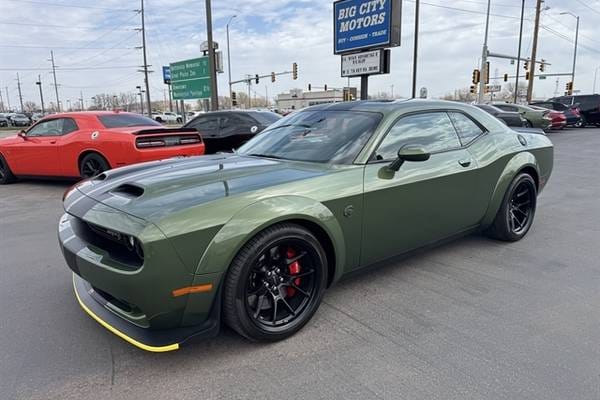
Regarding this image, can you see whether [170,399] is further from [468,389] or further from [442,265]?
[442,265]

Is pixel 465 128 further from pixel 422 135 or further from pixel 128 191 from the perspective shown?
pixel 128 191

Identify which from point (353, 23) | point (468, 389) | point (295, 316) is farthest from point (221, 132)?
point (468, 389)

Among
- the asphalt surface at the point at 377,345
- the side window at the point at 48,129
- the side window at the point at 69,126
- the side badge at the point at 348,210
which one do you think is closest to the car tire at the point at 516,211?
the asphalt surface at the point at 377,345

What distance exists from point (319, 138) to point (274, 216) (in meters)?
1.15

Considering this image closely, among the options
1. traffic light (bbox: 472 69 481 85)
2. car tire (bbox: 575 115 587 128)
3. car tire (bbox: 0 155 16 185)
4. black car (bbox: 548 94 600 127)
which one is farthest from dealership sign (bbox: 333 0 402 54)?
traffic light (bbox: 472 69 481 85)

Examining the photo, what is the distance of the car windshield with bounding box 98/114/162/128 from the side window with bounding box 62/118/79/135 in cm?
50

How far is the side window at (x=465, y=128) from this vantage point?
371 centimetres

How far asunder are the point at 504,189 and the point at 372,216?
6.14 ft

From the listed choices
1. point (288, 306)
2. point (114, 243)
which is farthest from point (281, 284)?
point (114, 243)

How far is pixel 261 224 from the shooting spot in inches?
88.8

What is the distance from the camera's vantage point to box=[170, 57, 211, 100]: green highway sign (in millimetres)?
19891

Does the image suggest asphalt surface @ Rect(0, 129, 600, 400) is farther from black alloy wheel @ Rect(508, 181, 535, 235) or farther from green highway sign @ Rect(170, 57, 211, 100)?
green highway sign @ Rect(170, 57, 211, 100)

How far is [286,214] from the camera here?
7.77ft

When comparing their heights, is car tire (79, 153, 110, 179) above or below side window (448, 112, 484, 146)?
below
